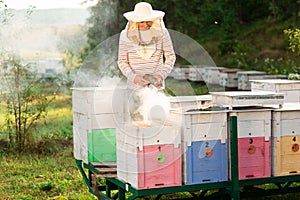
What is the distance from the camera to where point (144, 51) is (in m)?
5.06

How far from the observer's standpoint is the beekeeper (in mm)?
4879

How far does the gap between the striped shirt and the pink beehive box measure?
75 centimetres

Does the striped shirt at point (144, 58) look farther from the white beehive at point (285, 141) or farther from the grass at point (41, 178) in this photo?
the grass at point (41, 178)

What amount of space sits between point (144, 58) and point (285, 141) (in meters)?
1.34

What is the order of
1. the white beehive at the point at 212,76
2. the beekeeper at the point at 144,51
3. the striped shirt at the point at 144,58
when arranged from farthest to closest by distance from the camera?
the white beehive at the point at 212,76 < the striped shirt at the point at 144,58 < the beekeeper at the point at 144,51

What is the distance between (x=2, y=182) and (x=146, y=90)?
292 centimetres

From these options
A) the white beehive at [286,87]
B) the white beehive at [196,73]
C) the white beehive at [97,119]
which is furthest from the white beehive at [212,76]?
the white beehive at [97,119]

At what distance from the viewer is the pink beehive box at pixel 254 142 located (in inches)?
189

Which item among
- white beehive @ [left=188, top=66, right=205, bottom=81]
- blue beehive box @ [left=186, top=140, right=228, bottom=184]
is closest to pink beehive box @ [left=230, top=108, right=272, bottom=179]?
blue beehive box @ [left=186, top=140, right=228, bottom=184]

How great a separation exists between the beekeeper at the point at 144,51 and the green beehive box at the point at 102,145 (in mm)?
614

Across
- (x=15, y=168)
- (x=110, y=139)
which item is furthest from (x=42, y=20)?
(x=110, y=139)

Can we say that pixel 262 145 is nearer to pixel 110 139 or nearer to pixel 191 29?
pixel 110 139

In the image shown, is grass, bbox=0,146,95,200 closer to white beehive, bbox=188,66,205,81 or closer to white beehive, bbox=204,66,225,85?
white beehive, bbox=204,66,225,85

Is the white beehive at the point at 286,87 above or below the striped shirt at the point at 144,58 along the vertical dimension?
below
